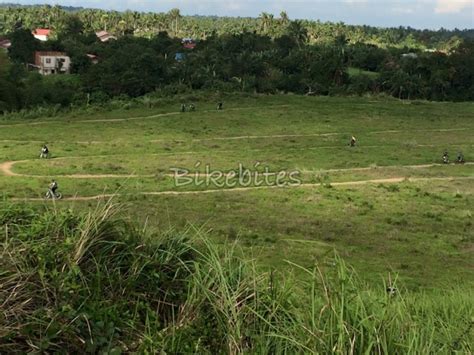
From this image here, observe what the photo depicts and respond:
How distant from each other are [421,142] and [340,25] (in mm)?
95437

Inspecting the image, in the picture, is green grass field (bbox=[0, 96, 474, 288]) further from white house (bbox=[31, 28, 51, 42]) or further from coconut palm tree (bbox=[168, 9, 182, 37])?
coconut palm tree (bbox=[168, 9, 182, 37])

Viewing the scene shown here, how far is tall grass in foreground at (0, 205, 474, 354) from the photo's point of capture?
3.56 metres

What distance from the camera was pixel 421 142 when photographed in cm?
3678

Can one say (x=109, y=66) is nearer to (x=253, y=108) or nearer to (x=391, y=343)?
(x=253, y=108)

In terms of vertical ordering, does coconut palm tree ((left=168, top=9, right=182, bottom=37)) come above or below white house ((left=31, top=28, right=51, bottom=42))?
above

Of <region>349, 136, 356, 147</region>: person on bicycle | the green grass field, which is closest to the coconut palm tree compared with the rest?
the green grass field

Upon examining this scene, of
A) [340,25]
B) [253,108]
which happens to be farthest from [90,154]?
[340,25]

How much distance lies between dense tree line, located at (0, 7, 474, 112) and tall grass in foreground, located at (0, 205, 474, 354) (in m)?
47.0

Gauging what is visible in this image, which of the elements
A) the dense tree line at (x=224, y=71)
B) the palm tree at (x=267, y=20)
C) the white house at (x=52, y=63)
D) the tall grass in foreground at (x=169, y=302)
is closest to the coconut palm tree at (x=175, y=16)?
the palm tree at (x=267, y=20)

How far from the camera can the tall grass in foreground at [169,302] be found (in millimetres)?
3564

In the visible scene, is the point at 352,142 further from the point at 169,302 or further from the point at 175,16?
the point at 175,16

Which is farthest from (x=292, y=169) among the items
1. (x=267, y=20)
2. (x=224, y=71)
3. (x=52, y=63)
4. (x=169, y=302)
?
(x=267, y=20)

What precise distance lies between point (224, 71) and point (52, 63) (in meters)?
23.0

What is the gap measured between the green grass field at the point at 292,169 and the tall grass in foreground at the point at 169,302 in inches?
28.3
